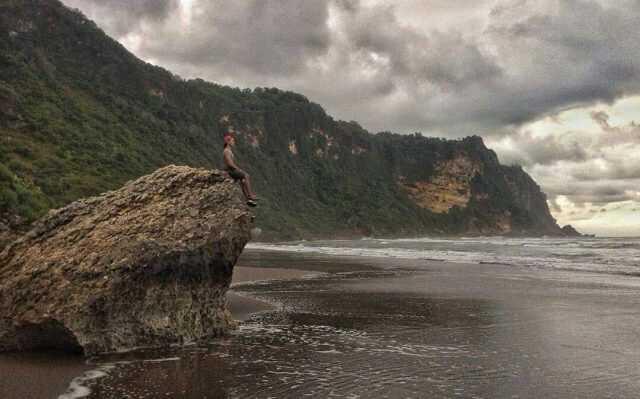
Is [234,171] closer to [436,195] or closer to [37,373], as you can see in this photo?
[37,373]

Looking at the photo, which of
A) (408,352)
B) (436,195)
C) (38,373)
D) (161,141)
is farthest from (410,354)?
(436,195)

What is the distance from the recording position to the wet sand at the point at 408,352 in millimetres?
6441

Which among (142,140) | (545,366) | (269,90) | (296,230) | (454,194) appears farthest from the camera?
(454,194)

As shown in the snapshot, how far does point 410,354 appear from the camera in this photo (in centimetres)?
815

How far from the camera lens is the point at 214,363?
766 centimetres

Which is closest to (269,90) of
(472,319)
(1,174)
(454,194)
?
(454,194)

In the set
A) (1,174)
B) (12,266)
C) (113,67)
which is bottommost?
(12,266)

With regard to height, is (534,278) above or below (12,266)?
below

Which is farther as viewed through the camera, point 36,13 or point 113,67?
point 113,67

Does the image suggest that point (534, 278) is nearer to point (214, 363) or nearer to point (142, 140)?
point (214, 363)

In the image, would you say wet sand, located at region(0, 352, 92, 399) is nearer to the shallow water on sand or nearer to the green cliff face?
the shallow water on sand

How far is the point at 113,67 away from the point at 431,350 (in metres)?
105

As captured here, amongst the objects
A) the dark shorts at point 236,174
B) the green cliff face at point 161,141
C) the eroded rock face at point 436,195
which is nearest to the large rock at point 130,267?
the dark shorts at point 236,174

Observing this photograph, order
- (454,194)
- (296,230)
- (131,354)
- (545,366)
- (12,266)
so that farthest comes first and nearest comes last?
(454,194), (296,230), (12,266), (131,354), (545,366)
